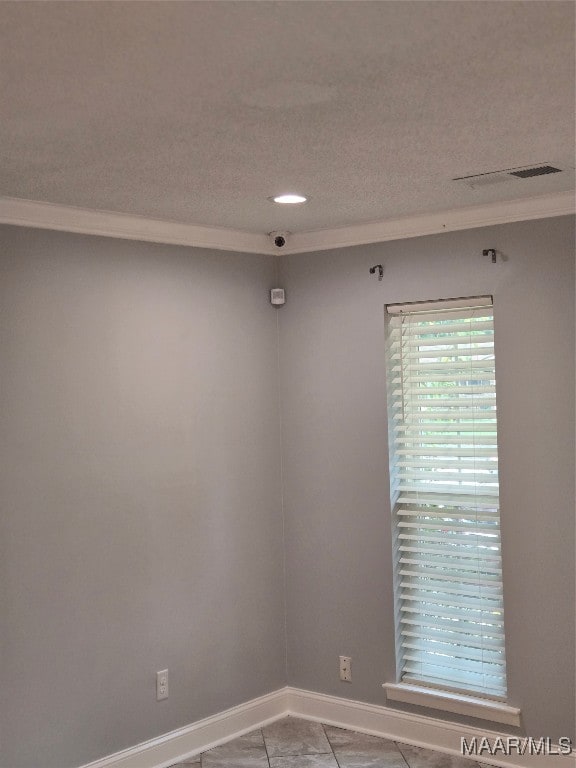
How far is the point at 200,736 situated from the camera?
4.09 m

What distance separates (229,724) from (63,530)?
1373 millimetres

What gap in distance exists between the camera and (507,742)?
3.82 meters

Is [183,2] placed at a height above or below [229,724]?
above

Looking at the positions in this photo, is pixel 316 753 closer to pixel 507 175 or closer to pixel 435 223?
pixel 435 223

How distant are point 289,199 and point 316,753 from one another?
253cm

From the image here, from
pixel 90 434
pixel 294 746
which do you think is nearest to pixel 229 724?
pixel 294 746

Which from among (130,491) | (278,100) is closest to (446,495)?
(130,491)

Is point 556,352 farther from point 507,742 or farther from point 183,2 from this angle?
point 183,2

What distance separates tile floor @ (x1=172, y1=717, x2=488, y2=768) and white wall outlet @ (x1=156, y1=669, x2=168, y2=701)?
0.31m

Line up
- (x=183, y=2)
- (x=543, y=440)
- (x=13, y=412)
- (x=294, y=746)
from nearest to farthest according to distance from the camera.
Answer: (x=183, y=2) → (x=13, y=412) → (x=543, y=440) → (x=294, y=746)

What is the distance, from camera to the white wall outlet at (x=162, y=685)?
3965 mm

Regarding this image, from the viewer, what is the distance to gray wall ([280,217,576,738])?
12.2 feet

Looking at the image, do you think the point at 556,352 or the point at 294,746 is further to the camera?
the point at 294,746

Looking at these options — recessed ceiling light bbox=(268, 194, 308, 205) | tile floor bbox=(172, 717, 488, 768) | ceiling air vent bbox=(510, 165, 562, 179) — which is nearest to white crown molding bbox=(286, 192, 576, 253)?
ceiling air vent bbox=(510, 165, 562, 179)
